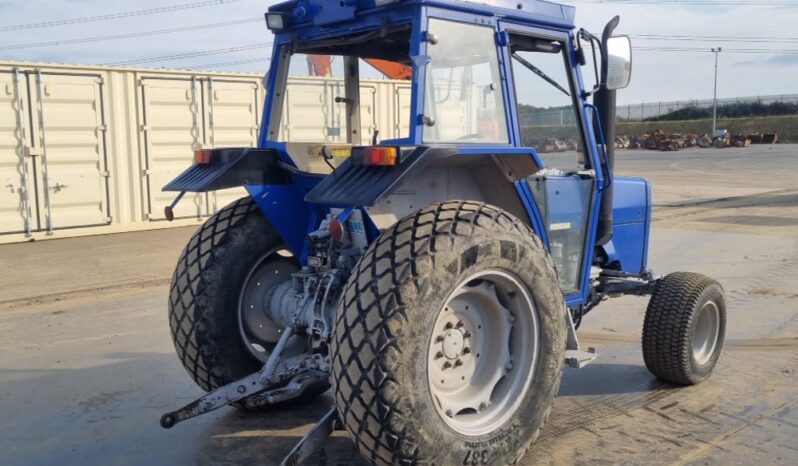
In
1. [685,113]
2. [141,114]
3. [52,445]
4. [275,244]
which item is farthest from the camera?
[685,113]

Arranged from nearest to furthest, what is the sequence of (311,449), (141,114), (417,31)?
(311,449)
(417,31)
(141,114)

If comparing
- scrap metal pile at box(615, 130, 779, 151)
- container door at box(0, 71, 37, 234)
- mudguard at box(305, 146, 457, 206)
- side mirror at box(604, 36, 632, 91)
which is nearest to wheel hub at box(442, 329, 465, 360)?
mudguard at box(305, 146, 457, 206)

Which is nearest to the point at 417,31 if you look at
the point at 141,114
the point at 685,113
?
the point at 141,114

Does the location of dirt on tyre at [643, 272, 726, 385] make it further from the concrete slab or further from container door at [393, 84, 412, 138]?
container door at [393, 84, 412, 138]

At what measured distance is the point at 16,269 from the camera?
31.4 feet

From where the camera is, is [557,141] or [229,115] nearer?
[557,141]

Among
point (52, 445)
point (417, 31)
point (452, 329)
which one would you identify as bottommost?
point (52, 445)

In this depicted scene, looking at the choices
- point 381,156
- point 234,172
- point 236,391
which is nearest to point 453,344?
point 381,156

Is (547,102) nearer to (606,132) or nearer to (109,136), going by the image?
(606,132)

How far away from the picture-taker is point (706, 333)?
5.41m

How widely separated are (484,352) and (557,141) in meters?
1.55

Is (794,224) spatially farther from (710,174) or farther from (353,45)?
(710,174)

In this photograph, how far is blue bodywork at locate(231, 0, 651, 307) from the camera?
381 centimetres

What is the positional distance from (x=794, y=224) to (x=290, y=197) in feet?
37.2
